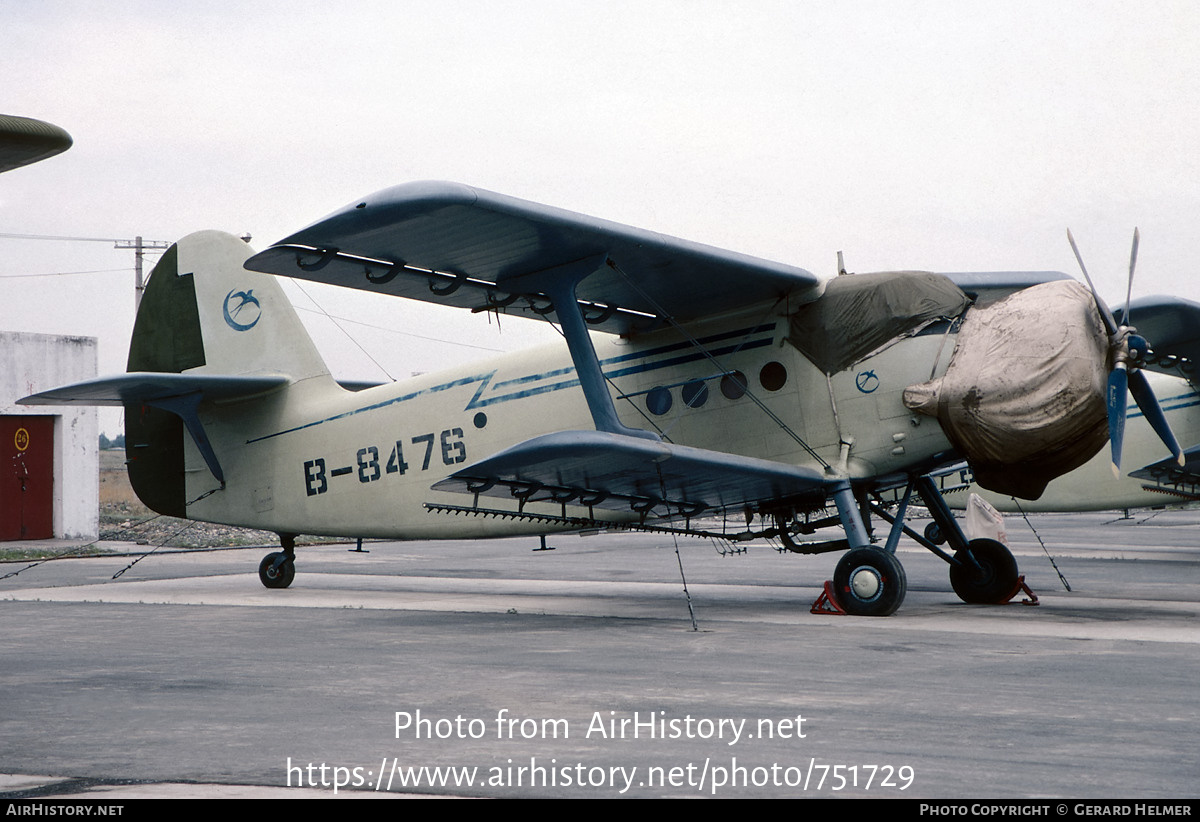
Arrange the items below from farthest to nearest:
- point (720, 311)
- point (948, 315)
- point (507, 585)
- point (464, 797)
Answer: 1. point (507, 585)
2. point (720, 311)
3. point (948, 315)
4. point (464, 797)

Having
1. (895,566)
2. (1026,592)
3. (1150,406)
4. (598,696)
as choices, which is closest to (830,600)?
(895,566)

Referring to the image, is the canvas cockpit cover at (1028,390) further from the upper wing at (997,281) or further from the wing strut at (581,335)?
the wing strut at (581,335)

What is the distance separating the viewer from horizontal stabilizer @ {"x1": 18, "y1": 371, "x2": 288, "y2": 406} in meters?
12.4

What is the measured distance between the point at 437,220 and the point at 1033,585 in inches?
359

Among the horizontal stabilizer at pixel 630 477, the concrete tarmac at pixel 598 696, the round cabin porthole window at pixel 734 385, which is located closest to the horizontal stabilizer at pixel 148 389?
the concrete tarmac at pixel 598 696

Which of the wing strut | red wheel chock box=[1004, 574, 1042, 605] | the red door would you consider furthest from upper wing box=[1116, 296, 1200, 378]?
the red door

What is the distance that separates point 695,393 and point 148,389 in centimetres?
684

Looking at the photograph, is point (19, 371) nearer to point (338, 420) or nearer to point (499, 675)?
point (338, 420)

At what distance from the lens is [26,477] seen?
85.2 feet

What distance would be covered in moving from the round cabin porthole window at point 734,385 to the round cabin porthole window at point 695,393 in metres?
0.20

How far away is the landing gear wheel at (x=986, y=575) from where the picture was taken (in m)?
11.1

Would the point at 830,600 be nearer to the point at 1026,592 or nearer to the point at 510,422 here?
the point at 1026,592

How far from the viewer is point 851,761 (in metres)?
4.39

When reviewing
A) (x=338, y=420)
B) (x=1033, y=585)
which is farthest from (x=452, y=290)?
(x=1033, y=585)
